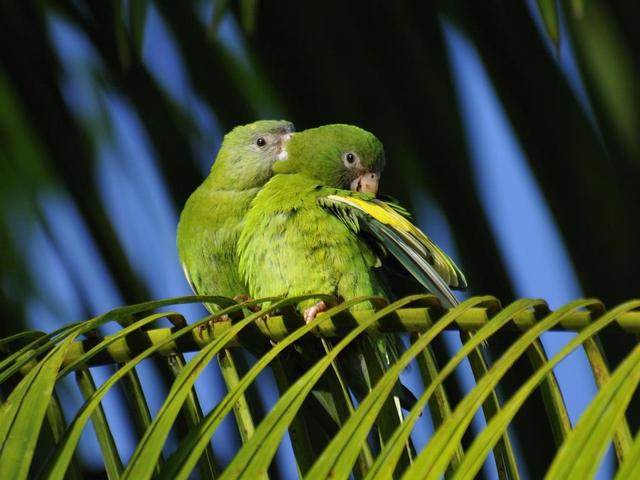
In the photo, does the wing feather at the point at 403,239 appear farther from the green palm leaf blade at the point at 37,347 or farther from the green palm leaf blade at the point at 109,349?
the green palm leaf blade at the point at 37,347

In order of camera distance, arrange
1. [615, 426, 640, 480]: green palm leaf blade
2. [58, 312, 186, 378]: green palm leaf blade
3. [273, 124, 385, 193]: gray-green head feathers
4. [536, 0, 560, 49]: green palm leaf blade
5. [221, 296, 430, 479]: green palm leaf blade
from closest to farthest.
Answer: [615, 426, 640, 480]: green palm leaf blade → [221, 296, 430, 479]: green palm leaf blade → [58, 312, 186, 378]: green palm leaf blade → [536, 0, 560, 49]: green palm leaf blade → [273, 124, 385, 193]: gray-green head feathers

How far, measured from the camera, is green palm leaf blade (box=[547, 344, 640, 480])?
958mm

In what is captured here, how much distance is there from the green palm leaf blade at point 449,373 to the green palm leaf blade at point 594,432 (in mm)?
115

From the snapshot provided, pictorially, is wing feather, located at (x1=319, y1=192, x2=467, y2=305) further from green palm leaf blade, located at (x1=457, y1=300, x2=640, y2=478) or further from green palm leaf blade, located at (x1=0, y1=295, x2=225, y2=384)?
green palm leaf blade, located at (x1=457, y1=300, x2=640, y2=478)

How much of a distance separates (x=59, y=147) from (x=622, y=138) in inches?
47.5

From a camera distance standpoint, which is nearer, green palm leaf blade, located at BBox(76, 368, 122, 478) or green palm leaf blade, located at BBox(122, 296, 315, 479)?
green palm leaf blade, located at BBox(122, 296, 315, 479)

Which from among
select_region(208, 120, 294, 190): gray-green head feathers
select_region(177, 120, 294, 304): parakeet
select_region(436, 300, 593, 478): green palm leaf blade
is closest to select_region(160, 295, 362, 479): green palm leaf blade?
select_region(436, 300, 593, 478): green palm leaf blade

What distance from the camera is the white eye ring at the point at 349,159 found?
11.1 feet

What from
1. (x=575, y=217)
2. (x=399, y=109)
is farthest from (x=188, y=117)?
(x=575, y=217)

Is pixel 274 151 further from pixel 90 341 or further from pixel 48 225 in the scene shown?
pixel 90 341

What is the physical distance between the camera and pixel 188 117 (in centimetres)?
261

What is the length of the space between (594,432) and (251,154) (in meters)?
2.73

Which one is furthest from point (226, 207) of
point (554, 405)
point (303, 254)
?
point (554, 405)

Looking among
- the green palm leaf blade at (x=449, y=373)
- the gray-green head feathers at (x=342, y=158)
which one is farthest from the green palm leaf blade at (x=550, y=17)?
the gray-green head feathers at (x=342, y=158)
